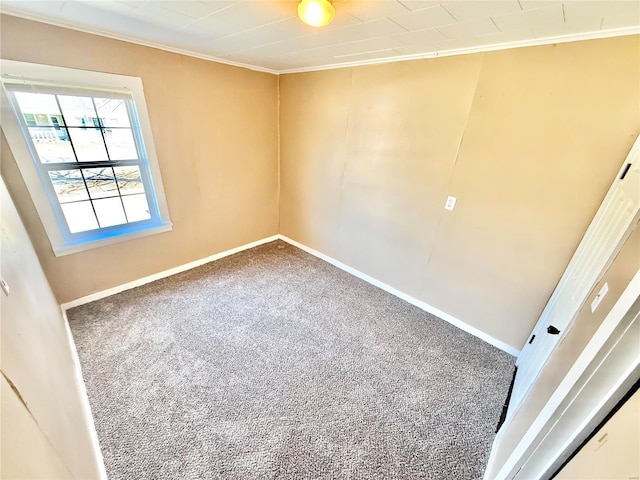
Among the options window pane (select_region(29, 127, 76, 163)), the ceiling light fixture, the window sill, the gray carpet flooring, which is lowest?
the gray carpet flooring

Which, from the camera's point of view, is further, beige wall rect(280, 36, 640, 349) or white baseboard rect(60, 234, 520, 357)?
white baseboard rect(60, 234, 520, 357)

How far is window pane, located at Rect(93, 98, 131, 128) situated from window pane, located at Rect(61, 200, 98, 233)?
2.33ft

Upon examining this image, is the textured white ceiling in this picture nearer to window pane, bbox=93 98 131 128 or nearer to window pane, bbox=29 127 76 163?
window pane, bbox=93 98 131 128

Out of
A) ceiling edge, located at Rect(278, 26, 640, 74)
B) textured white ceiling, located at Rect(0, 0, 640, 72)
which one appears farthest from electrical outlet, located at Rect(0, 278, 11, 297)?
ceiling edge, located at Rect(278, 26, 640, 74)

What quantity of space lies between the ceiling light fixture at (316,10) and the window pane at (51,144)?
206 cm

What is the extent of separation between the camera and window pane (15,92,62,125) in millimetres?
1773

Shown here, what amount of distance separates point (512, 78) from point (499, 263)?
129cm

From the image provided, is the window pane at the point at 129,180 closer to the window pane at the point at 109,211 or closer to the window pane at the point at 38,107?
the window pane at the point at 109,211

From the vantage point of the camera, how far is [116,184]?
2.34 m

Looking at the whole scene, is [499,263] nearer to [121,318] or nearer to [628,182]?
[628,182]

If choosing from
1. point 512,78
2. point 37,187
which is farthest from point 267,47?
point 37,187

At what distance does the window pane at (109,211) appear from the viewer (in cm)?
231

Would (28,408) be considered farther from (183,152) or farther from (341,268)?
(341,268)

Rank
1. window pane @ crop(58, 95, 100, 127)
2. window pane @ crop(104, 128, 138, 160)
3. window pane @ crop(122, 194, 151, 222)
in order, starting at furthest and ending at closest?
window pane @ crop(122, 194, 151, 222) < window pane @ crop(104, 128, 138, 160) < window pane @ crop(58, 95, 100, 127)
